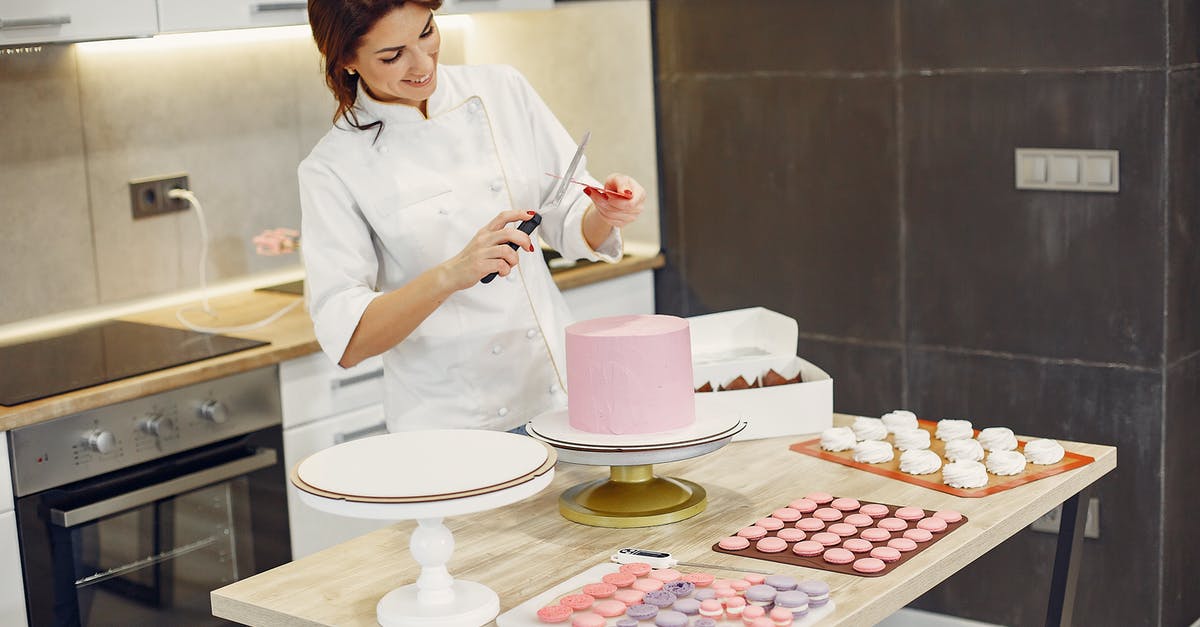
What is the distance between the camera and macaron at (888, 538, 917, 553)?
166 cm

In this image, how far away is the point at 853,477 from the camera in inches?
76.5

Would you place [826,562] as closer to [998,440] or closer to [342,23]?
[998,440]

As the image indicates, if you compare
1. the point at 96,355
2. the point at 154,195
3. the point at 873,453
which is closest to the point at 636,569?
the point at 873,453

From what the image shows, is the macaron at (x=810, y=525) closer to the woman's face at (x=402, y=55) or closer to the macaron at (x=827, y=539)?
the macaron at (x=827, y=539)

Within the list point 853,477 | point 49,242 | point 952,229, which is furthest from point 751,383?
point 49,242

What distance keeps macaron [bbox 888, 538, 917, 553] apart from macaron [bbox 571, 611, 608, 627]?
40cm

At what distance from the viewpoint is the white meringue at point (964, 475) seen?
6.14 ft

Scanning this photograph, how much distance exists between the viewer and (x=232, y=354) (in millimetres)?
2748

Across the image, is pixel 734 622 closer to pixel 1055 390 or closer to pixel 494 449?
pixel 494 449

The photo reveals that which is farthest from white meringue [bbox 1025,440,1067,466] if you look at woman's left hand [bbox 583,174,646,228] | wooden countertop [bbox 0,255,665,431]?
wooden countertop [bbox 0,255,665,431]

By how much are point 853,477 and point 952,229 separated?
51.3 inches

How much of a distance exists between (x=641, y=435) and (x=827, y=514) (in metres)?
0.26

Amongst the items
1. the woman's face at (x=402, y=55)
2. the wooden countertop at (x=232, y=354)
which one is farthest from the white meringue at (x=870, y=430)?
the wooden countertop at (x=232, y=354)

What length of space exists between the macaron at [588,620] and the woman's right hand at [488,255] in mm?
485
